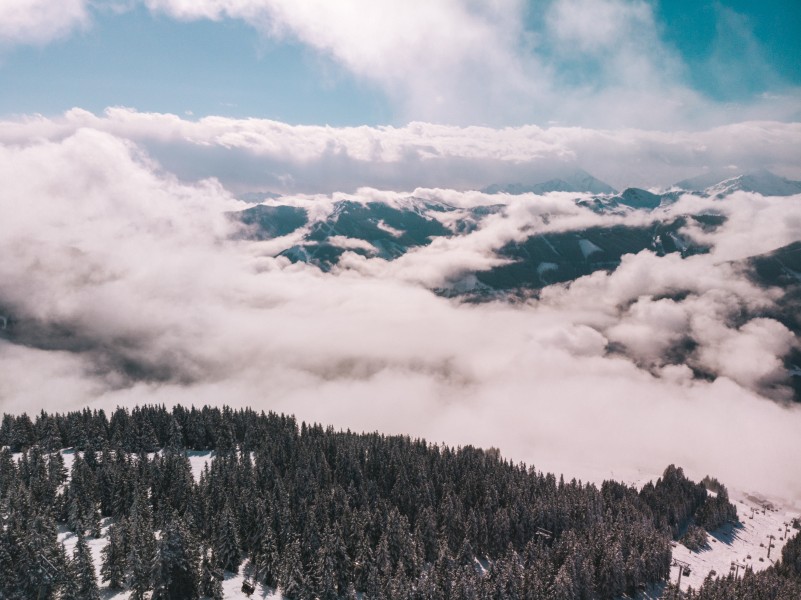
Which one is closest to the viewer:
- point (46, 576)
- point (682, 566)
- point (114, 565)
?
point (46, 576)

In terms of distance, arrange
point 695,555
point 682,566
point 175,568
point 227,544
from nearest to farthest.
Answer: point 175,568 < point 227,544 < point 682,566 < point 695,555

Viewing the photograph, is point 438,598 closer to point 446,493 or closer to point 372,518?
point 372,518

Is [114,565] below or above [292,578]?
above

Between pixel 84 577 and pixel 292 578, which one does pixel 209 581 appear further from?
pixel 84 577

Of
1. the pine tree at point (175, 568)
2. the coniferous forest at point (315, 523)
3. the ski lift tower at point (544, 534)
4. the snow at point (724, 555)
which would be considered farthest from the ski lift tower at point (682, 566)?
the pine tree at point (175, 568)

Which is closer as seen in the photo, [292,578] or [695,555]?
[292,578]

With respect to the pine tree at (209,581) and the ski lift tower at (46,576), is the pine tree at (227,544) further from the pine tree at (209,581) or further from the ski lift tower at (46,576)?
the ski lift tower at (46,576)

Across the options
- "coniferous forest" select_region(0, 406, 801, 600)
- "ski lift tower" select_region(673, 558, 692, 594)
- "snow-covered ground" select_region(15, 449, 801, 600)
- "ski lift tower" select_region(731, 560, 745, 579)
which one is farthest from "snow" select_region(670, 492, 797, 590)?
"coniferous forest" select_region(0, 406, 801, 600)

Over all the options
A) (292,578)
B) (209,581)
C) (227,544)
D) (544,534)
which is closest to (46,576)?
(209,581)

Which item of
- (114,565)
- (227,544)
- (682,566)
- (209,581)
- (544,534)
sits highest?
(227,544)
